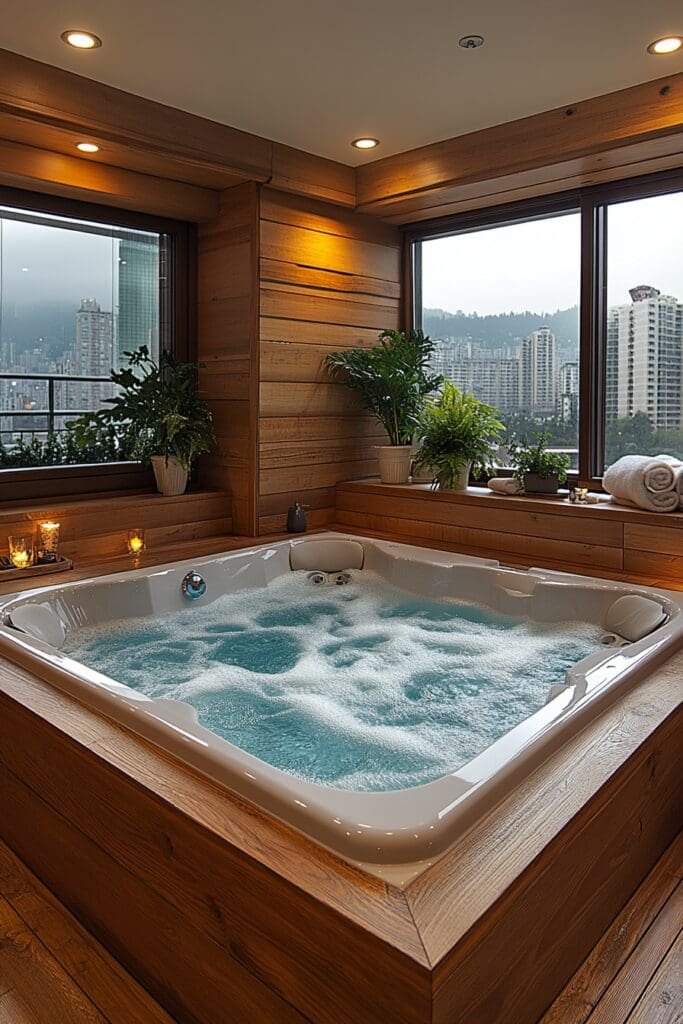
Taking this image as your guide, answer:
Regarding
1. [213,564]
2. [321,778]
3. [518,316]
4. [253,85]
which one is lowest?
[321,778]

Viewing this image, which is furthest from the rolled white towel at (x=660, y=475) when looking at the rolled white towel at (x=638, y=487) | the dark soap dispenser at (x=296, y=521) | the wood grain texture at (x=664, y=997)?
the wood grain texture at (x=664, y=997)

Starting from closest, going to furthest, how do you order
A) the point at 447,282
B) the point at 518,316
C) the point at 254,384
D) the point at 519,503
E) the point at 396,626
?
the point at 396,626
the point at 519,503
the point at 254,384
the point at 518,316
the point at 447,282

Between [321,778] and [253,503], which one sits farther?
[253,503]

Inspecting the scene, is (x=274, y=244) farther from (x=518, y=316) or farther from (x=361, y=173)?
(x=518, y=316)

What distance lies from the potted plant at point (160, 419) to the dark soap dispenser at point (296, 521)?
49cm

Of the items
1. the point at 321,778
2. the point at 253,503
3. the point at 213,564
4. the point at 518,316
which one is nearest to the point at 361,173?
the point at 518,316

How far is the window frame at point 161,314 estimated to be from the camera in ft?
11.2

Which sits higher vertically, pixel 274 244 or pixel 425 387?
pixel 274 244

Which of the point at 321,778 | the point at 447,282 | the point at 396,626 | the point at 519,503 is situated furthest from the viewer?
the point at 447,282

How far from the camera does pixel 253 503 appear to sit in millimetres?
3744

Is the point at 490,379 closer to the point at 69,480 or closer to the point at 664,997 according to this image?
the point at 69,480

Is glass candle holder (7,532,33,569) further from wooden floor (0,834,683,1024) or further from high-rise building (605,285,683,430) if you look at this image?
high-rise building (605,285,683,430)

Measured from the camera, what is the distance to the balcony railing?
3400mm

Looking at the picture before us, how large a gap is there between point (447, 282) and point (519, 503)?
147 centimetres
